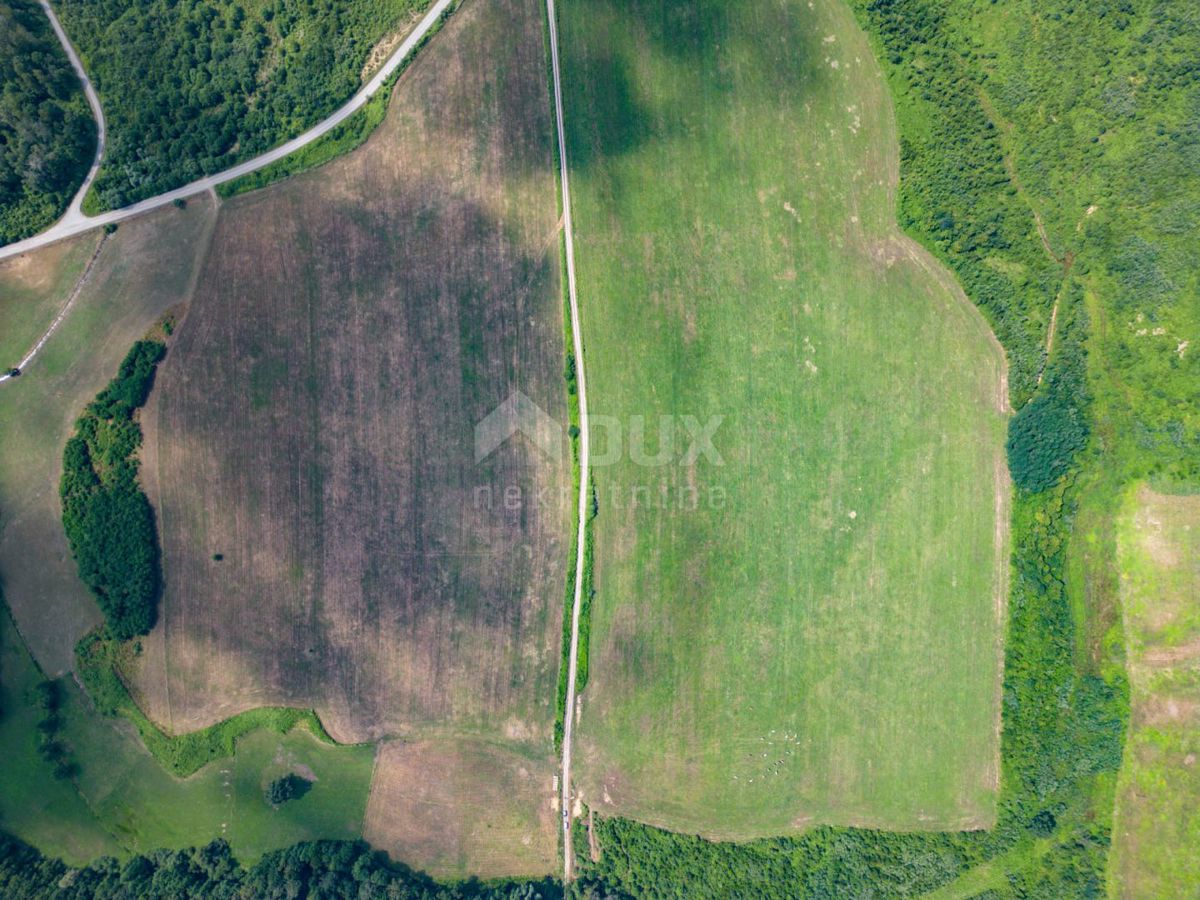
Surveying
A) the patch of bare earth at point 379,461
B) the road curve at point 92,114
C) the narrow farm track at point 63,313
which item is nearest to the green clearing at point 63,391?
the narrow farm track at point 63,313

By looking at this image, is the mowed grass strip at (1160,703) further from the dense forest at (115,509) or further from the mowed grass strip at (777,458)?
the dense forest at (115,509)

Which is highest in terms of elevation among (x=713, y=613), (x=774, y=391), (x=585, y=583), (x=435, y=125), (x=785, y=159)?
(x=435, y=125)

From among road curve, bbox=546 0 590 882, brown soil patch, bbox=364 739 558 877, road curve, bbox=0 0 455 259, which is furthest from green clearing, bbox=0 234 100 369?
brown soil patch, bbox=364 739 558 877

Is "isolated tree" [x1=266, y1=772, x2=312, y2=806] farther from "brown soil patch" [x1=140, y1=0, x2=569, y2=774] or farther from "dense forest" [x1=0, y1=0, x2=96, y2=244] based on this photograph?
"dense forest" [x1=0, y1=0, x2=96, y2=244]

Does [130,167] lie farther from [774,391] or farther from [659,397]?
[774,391]

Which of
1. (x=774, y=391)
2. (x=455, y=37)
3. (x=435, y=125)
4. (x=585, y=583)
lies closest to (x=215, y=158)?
(x=435, y=125)

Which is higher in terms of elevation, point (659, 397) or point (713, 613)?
point (659, 397)
